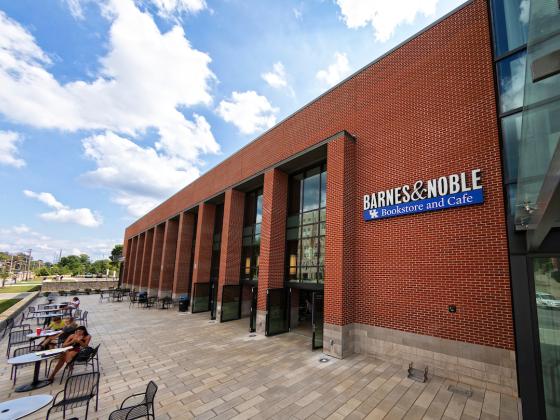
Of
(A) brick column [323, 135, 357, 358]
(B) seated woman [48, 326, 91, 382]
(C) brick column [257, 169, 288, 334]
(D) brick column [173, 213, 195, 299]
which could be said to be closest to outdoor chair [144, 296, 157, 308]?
(D) brick column [173, 213, 195, 299]

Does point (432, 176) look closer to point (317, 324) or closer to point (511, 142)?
point (511, 142)

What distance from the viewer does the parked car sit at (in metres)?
4.83

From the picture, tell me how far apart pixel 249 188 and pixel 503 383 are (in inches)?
551

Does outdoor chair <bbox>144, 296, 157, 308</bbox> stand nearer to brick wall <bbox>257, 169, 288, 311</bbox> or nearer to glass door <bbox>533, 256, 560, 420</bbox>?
brick wall <bbox>257, 169, 288, 311</bbox>

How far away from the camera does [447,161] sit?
766 centimetres

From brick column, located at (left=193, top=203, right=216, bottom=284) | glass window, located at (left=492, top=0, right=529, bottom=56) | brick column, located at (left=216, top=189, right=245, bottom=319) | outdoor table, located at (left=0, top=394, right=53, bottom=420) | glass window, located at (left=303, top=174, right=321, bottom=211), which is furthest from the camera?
brick column, located at (left=193, top=203, right=216, bottom=284)

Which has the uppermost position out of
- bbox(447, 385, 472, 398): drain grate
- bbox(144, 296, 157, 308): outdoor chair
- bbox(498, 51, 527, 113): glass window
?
bbox(498, 51, 527, 113): glass window

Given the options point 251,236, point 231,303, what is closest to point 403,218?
point 251,236

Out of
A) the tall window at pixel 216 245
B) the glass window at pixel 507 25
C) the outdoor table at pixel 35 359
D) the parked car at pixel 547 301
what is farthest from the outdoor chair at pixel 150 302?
the glass window at pixel 507 25

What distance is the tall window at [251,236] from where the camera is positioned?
15.7 metres

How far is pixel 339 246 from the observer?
922 cm

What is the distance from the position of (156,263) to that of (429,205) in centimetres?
2736

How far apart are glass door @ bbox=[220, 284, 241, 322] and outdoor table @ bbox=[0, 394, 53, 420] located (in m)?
10.4

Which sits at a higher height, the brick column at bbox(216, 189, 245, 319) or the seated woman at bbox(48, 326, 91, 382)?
the brick column at bbox(216, 189, 245, 319)
